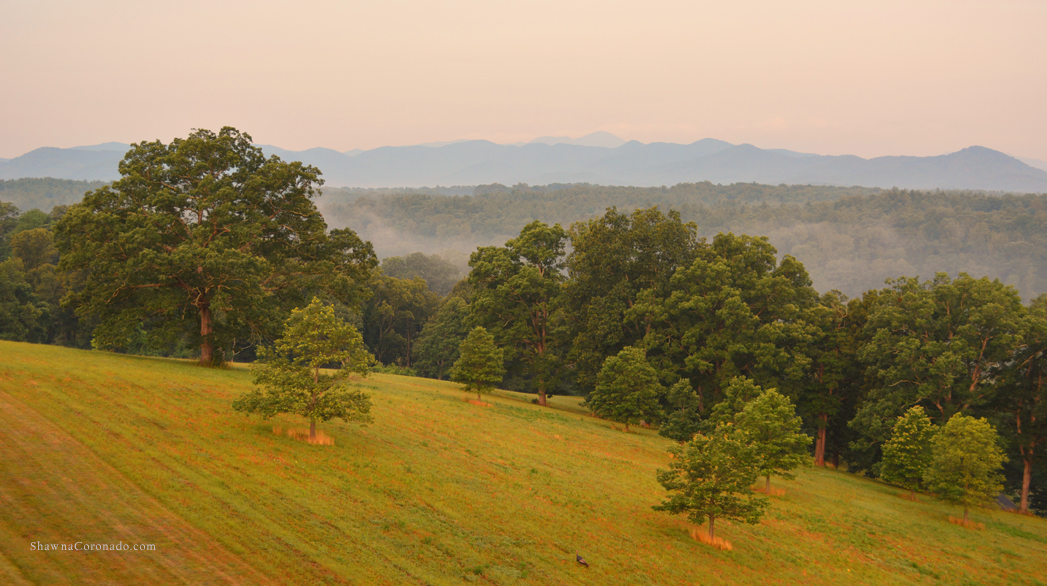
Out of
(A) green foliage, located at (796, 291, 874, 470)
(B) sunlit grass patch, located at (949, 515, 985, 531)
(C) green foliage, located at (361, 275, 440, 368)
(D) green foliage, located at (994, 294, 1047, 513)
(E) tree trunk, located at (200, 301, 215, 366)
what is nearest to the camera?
(B) sunlit grass patch, located at (949, 515, 985, 531)

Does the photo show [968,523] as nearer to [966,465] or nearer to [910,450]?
[966,465]

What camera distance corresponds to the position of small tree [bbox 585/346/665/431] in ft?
138

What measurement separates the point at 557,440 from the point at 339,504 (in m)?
18.2

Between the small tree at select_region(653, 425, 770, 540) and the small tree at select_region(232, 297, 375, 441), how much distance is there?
1160 cm

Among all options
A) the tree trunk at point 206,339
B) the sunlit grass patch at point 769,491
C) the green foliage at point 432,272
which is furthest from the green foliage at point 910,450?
the green foliage at point 432,272

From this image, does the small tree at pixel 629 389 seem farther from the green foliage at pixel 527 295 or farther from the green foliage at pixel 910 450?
the green foliage at pixel 910 450

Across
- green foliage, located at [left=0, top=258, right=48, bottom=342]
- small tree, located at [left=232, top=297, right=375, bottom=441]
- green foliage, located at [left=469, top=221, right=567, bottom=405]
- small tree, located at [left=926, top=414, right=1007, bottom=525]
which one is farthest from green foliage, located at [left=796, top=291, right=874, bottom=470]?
green foliage, located at [left=0, top=258, right=48, bottom=342]

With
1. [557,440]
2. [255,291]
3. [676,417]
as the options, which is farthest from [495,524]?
[676,417]

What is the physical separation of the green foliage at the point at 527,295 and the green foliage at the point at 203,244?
16.2 meters

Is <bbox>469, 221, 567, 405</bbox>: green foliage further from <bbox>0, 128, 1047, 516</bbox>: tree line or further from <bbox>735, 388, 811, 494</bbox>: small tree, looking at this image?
<bbox>735, 388, 811, 494</bbox>: small tree

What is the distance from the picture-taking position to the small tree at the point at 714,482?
19969 mm

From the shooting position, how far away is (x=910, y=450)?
3597 cm

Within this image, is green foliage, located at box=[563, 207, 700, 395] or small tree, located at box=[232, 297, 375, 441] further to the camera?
green foliage, located at box=[563, 207, 700, 395]

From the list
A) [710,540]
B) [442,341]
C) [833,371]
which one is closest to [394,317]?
[442,341]
